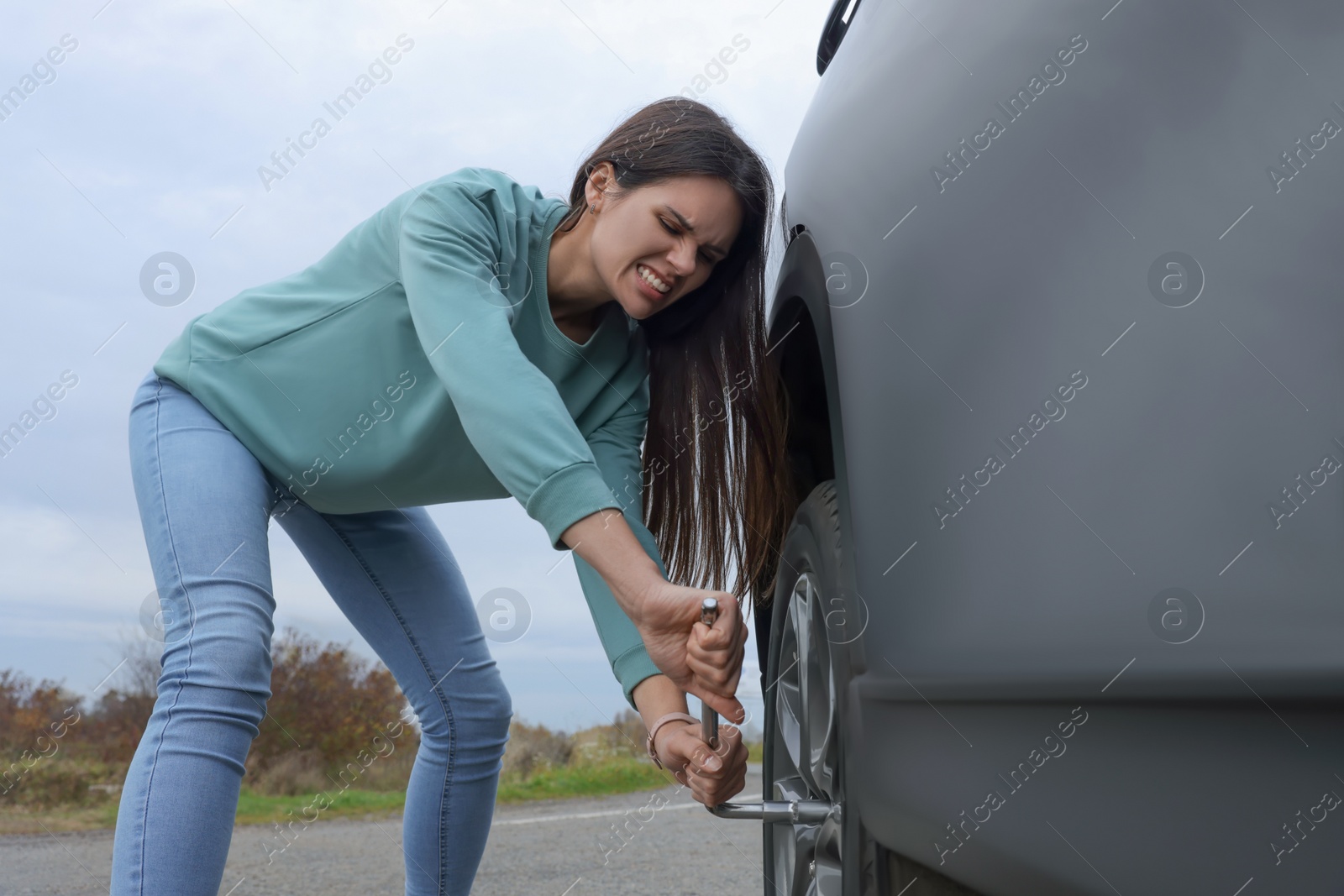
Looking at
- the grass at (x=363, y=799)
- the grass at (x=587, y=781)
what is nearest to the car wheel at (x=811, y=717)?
the grass at (x=363, y=799)

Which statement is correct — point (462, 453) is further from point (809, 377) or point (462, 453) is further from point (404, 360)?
point (809, 377)

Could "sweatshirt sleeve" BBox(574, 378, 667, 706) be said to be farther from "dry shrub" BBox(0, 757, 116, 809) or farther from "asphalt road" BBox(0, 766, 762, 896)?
"dry shrub" BBox(0, 757, 116, 809)

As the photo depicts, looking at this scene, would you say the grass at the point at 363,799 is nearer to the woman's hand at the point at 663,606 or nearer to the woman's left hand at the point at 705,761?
the woman's left hand at the point at 705,761

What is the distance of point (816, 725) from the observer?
1.54m

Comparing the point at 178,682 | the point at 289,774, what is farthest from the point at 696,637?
the point at 289,774

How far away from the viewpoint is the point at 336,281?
165 cm

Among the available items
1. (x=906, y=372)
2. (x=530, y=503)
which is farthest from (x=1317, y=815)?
(x=530, y=503)

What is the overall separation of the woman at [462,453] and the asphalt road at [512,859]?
114 cm

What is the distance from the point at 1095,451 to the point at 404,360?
3.62 feet

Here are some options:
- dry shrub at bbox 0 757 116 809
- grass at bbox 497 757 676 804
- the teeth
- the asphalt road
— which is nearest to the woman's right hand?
the teeth

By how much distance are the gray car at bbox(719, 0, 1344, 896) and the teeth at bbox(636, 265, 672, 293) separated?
31cm

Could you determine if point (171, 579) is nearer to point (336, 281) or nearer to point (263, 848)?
point (336, 281)

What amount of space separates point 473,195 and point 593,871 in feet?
6.75

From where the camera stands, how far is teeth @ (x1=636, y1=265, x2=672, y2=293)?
1463 mm
